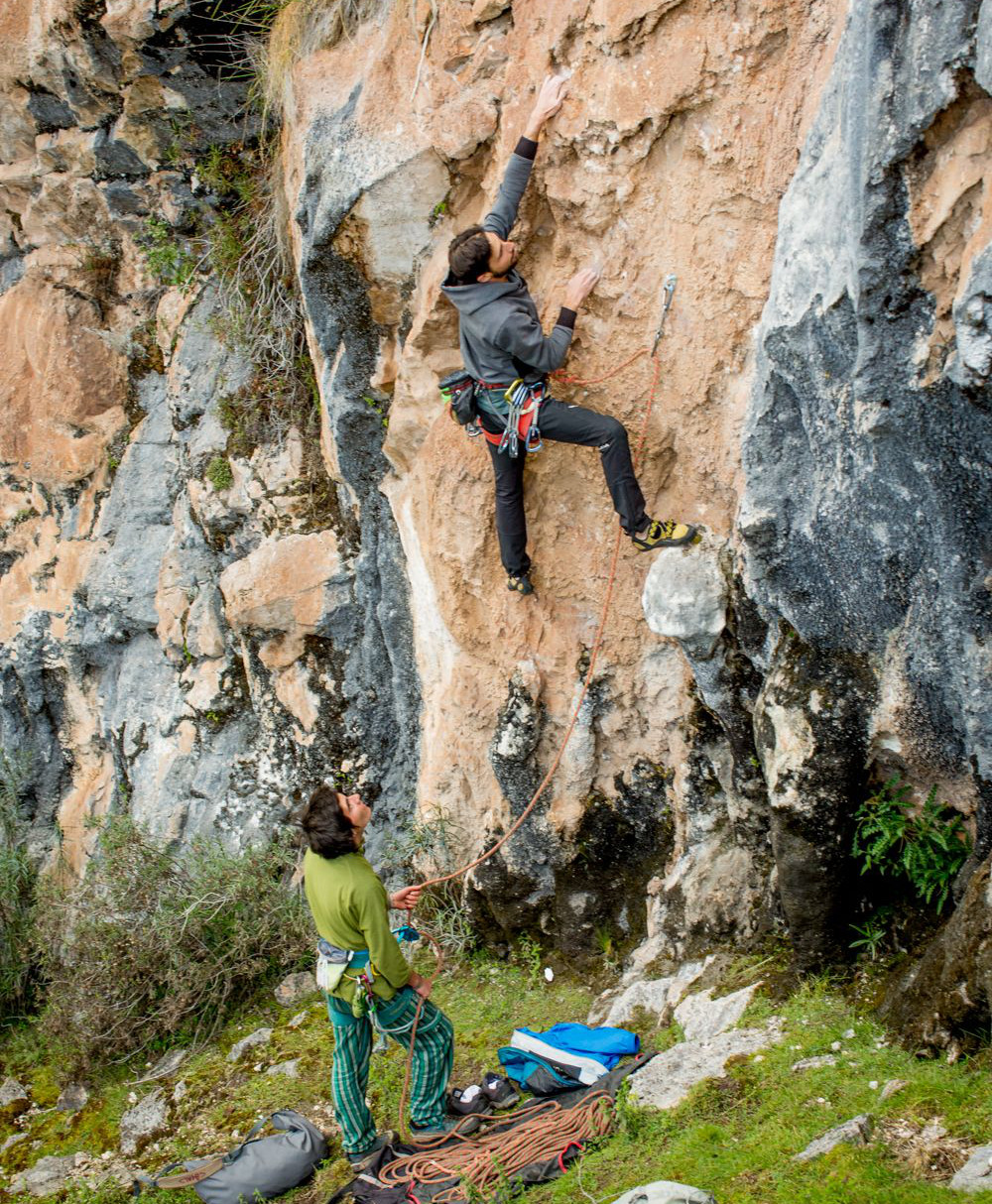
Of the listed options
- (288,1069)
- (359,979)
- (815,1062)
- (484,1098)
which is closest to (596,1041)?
(484,1098)

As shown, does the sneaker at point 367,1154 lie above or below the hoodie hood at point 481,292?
below

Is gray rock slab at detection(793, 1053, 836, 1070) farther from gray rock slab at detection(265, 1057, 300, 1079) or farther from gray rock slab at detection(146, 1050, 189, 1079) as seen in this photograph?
gray rock slab at detection(146, 1050, 189, 1079)

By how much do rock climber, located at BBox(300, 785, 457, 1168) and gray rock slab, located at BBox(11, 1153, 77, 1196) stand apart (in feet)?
7.59

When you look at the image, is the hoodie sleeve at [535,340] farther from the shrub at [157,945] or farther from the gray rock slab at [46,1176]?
the gray rock slab at [46,1176]

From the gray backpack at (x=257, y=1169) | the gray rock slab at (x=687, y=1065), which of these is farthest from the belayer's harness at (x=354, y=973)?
the gray rock slab at (x=687, y=1065)

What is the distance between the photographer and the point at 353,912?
5.19 meters

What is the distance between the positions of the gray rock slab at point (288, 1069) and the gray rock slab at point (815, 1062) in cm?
350

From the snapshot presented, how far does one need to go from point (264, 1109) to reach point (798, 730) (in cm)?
414

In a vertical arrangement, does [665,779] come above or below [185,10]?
below

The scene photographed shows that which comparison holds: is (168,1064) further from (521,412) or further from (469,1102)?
(521,412)

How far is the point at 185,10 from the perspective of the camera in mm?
8273

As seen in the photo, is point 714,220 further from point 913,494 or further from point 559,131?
point 913,494

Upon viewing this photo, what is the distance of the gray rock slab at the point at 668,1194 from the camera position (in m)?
3.76

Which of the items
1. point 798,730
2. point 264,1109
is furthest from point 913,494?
point 264,1109
